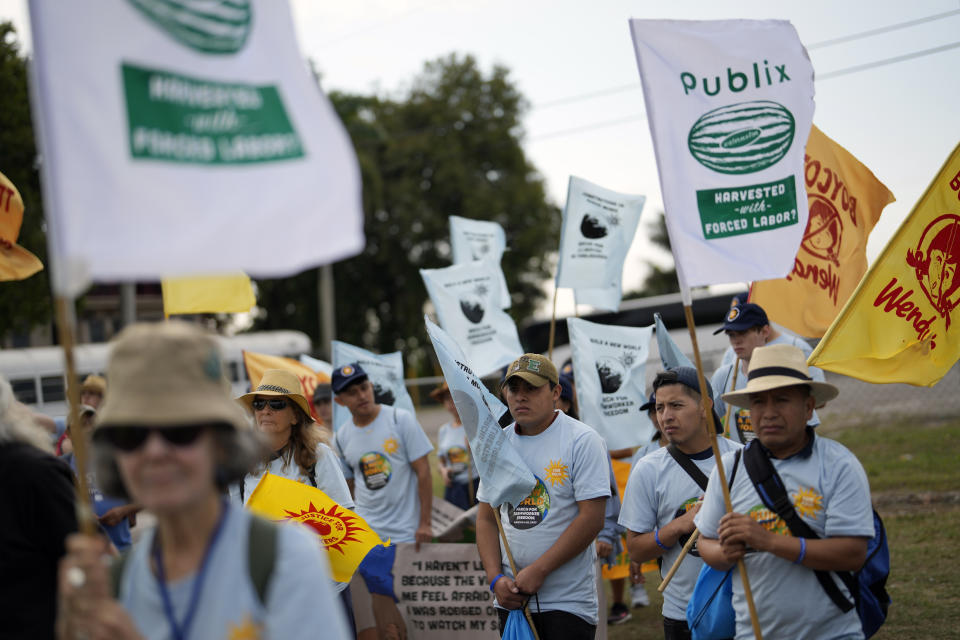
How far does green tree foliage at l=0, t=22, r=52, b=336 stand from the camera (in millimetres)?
19219

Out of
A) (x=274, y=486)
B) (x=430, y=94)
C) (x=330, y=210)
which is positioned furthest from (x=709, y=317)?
(x=330, y=210)

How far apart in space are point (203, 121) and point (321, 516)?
280cm

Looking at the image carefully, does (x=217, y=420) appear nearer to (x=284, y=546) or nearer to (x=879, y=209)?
(x=284, y=546)

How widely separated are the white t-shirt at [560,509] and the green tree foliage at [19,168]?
1713 centimetres

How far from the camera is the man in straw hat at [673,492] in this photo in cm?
454

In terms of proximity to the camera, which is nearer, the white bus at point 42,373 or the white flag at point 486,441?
the white flag at point 486,441

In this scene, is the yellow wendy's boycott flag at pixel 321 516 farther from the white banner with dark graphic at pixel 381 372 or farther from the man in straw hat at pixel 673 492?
the white banner with dark graphic at pixel 381 372

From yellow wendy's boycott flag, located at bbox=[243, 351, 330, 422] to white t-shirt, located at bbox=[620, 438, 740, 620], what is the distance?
387cm

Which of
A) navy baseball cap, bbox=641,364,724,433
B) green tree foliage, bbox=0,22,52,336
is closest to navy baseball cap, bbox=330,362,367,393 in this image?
navy baseball cap, bbox=641,364,724,433

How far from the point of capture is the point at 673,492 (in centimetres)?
458

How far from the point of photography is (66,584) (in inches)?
77.5

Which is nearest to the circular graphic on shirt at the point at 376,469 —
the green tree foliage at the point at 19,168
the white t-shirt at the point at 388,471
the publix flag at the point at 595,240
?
the white t-shirt at the point at 388,471

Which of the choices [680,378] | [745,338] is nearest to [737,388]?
[745,338]

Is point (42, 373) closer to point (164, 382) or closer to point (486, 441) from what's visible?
point (486, 441)
